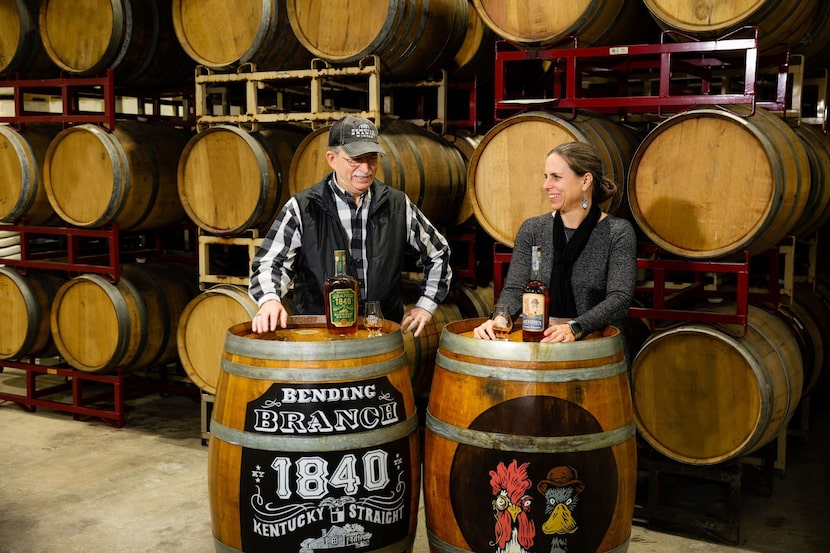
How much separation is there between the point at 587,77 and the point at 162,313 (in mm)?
3813

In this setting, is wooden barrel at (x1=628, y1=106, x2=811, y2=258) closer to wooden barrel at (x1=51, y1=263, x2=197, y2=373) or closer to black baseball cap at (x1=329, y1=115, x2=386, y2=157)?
black baseball cap at (x1=329, y1=115, x2=386, y2=157)

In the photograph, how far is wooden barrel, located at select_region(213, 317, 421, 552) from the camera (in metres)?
2.84

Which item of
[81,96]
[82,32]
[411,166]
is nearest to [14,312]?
[81,96]

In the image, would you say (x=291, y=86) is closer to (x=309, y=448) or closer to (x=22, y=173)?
(x=22, y=173)

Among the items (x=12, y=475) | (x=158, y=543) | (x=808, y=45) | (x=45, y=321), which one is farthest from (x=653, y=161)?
(x=45, y=321)

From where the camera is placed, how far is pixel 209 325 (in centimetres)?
602

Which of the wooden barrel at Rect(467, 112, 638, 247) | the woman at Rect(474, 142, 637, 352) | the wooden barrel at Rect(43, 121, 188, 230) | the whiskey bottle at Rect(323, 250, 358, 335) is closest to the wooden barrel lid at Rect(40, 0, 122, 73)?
the wooden barrel at Rect(43, 121, 188, 230)

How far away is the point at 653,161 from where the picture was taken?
15.0 feet

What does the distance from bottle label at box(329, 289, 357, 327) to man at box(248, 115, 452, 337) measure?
413 mm

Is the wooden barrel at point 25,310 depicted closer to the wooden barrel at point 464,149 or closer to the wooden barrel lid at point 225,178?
the wooden barrel lid at point 225,178

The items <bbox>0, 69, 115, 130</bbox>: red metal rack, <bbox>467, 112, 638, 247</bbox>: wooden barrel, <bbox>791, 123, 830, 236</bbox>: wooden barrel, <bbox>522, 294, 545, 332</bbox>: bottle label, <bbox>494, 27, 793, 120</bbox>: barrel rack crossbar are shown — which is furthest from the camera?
<bbox>0, 69, 115, 130</bbox>: red metal rack

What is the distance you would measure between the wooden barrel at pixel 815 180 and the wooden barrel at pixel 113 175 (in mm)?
4596

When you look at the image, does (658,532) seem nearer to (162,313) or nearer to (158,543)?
(158,543)

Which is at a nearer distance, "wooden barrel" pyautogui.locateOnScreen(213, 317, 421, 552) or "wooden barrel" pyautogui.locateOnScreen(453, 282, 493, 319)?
"wooden barrel" pyautogui.locateOnScreen(213, 317, 421, 552)
